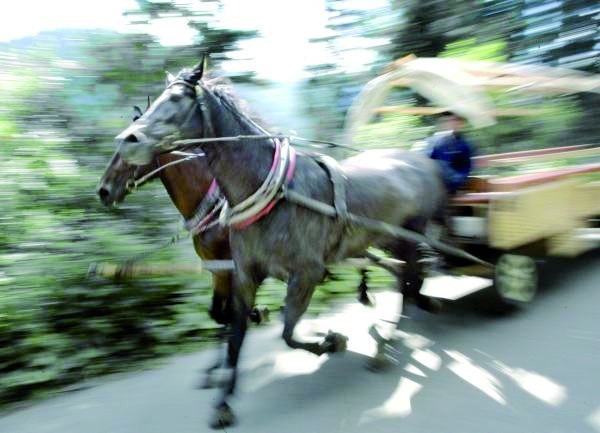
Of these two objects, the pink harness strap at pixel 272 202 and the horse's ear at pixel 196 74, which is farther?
the pink harness strap at pixel 272 202

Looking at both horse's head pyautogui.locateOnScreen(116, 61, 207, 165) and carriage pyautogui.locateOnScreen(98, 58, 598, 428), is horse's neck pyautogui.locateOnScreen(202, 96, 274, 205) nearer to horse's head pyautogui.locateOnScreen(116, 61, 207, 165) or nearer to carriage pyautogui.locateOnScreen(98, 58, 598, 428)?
carriage pyautogui.locateOnScreen(98, 58, 598, 428)

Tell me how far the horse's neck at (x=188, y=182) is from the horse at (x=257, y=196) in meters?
0.64

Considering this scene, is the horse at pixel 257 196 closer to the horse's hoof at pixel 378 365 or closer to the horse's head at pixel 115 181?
the horse's hoof at pixel 378 365

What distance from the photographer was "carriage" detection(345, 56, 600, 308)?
4.26 metres

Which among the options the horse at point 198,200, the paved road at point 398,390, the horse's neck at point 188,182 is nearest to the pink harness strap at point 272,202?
the horse at point 198,200

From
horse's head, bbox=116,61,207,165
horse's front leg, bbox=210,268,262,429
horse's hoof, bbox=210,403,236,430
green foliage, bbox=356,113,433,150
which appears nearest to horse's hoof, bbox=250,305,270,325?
horse's front leg, bbox=210,268,262,429

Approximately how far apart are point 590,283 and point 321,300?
2.89 meters

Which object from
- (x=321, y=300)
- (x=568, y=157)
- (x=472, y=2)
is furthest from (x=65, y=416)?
(x=472, y=2)

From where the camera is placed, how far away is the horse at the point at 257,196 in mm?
2758

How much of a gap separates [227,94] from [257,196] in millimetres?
655

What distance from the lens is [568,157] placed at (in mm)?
5980

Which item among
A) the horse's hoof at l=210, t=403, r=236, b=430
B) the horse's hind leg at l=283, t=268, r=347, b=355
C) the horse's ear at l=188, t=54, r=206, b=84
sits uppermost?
the horse's ear at l=188, t=54, r=206, b=84

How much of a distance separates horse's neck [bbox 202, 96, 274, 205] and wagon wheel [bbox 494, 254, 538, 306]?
2.56m

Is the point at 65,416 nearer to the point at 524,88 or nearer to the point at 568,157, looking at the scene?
the point at 524,88
